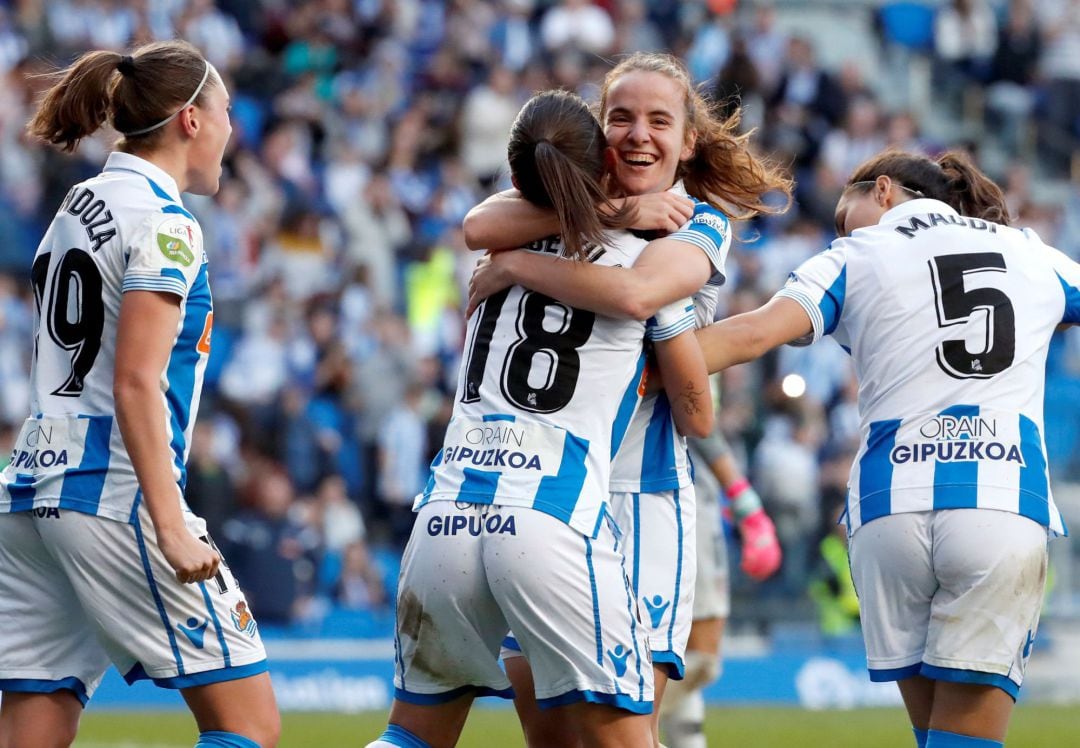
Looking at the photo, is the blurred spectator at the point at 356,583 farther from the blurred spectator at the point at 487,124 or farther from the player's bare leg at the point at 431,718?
the player's bare leg at the point at 431,718

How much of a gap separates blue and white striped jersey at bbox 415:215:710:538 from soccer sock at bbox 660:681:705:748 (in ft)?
9.27

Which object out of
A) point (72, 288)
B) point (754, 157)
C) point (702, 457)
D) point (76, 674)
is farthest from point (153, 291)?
point (702, 457)

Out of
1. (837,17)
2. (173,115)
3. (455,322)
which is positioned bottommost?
(173,115)

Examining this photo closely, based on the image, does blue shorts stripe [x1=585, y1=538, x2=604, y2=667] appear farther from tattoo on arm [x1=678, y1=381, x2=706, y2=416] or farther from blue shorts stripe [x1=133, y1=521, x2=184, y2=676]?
blue shorts stripe [x1=133, y1=521, x2=184, y2=676]

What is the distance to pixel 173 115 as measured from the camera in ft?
16.0

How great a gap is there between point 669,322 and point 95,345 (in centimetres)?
165

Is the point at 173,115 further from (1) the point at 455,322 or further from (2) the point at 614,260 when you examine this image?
(1) the point at 455,322

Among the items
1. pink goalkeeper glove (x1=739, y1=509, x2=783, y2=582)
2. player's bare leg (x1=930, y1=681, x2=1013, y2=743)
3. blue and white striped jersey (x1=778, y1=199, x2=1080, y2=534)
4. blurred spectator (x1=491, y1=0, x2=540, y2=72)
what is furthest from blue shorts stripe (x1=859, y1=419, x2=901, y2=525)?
blurred spectator (x1=491, y1=0, x2=540, y2=72)

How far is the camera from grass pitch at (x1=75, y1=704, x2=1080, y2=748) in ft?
34.1

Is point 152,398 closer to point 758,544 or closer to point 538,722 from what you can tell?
point 538,722

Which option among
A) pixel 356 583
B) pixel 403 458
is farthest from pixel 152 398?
pixel 403 458

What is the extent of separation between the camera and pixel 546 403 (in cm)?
460

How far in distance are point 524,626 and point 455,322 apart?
37.6 feet

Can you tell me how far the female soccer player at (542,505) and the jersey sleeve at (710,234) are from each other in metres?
0.03
